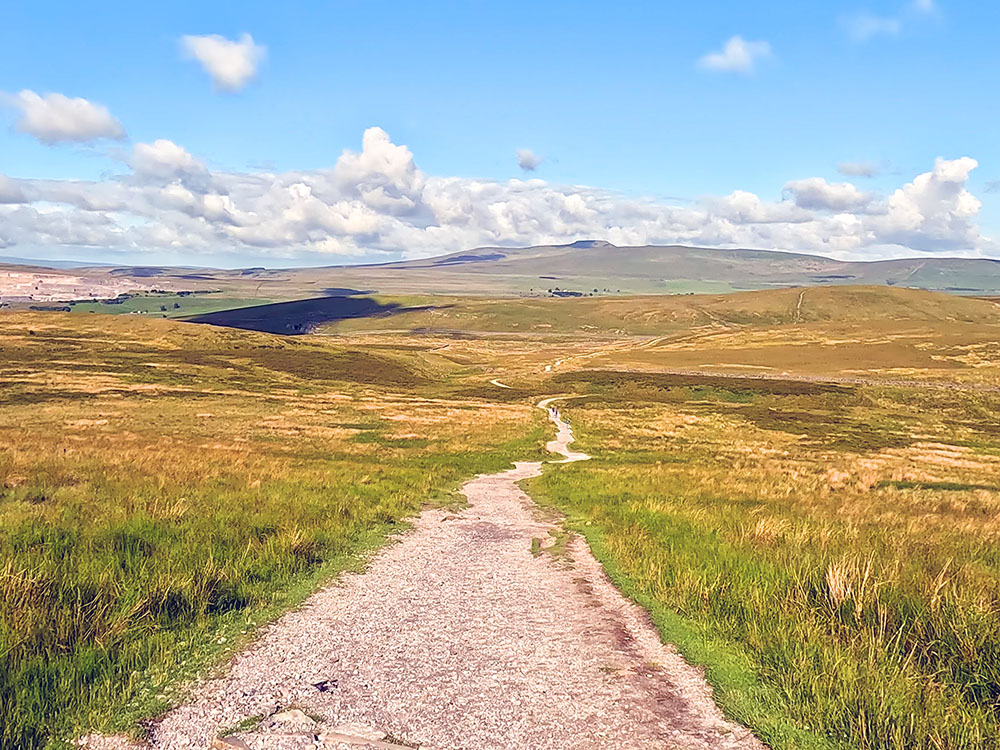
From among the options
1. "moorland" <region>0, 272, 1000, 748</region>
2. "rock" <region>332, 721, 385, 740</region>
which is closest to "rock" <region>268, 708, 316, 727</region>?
"rock" <region>332, 721, 385, 740</region>

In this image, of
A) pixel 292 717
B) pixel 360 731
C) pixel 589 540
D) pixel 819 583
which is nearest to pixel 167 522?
pixel 292 717

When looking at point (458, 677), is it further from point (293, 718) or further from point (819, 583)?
point (819, 583)

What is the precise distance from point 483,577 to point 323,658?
487cm

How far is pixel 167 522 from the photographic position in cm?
1445

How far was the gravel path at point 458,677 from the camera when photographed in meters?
6.95

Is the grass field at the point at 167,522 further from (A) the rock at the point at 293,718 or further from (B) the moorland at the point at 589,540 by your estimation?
(A) the rock at the point at 293,718

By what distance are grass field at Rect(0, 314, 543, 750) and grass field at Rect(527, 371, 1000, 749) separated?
6.20 metres

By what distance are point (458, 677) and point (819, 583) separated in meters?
6.46

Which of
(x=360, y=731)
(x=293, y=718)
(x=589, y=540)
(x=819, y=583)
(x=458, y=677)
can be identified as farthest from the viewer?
(x=589, y=540)

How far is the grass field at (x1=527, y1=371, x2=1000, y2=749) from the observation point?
24.2 feet

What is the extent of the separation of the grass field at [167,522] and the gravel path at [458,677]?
86cm

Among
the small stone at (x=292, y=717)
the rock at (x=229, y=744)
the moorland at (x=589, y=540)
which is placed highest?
the rock at (x=229, y=744)

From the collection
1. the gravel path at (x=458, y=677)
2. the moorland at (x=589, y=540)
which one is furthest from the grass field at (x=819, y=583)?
the gravel path at (x=458, y=677)

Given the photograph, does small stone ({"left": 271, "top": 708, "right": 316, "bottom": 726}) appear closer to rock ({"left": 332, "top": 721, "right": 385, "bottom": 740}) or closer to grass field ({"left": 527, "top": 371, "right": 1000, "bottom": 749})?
rock ({"left": 332, "top": 721, "right": 385, "bottom": 740})
